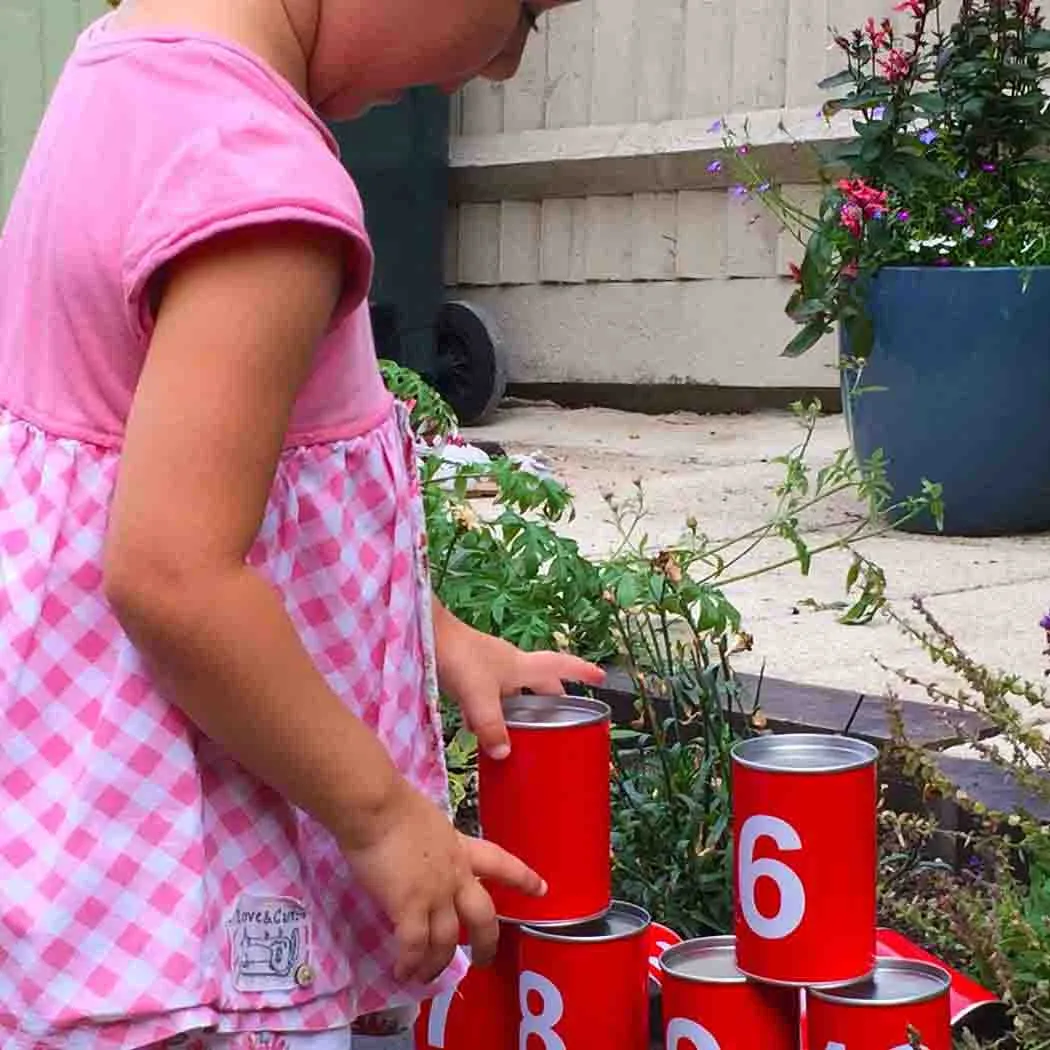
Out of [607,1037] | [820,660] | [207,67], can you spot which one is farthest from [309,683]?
[820,660]

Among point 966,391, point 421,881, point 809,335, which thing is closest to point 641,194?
point 809,335

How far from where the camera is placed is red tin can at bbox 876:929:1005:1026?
1.69m

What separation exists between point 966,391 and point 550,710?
9.72ft

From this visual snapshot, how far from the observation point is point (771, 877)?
5.02 feet

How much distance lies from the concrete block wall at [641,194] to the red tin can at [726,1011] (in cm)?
486

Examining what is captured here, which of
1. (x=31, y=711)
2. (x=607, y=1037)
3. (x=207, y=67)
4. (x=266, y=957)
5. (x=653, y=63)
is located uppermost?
(x=653, y=63)

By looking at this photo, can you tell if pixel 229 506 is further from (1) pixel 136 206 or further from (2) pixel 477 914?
(2) pixel 477 914

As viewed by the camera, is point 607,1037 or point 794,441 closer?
point 607,1037

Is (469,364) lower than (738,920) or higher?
higher

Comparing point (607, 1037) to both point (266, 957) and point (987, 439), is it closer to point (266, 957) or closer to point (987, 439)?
point (266, 957)

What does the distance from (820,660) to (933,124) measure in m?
1.75

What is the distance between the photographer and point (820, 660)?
316 centimetres

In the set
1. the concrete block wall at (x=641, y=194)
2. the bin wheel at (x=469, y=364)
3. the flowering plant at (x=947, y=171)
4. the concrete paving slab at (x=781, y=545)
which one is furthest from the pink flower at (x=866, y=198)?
the bin wheel at (x=469, y=364)

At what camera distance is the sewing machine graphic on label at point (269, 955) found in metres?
1.29
